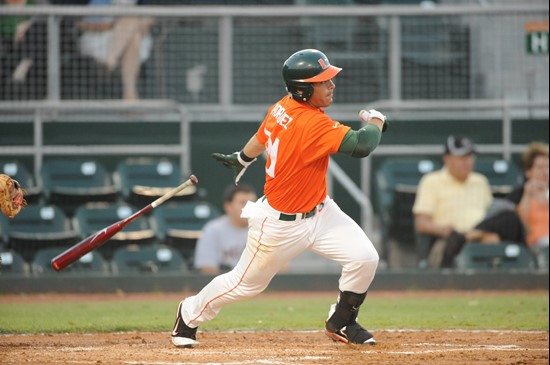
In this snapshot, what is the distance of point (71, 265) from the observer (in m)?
11.2

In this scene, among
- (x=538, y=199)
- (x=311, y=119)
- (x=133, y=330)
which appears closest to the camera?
(x=311, y=119)

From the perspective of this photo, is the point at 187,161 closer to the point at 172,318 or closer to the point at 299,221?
the point at 172,318

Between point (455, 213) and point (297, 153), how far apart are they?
5.35 m

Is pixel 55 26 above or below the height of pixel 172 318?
above

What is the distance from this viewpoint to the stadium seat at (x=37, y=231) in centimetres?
1124

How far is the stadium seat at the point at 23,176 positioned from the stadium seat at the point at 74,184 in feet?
0.42

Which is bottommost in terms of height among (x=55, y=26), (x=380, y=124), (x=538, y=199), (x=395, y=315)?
(x=395, y=315)

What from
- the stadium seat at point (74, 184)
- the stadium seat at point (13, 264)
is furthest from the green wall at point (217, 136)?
the stadium seat at point (13, 264)

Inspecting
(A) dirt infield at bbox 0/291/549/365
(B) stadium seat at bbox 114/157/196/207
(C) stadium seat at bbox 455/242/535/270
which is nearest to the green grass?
(A) dirt infield at bbox 0/291/549/365

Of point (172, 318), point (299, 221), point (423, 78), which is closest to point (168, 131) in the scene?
point (423, 78)

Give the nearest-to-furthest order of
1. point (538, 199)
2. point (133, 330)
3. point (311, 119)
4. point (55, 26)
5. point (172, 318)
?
point (311, 119)
point (133, 330)
point (172, 318)
point (538, 199)
point (55, 26)

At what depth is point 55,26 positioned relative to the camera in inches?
476

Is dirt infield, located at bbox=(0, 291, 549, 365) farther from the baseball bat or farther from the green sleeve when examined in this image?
the green sleeve

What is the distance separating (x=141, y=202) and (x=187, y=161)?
77 centimetres
